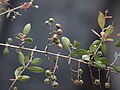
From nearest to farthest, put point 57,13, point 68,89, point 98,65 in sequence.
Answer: point 98,65
point 68,89
point 57,13

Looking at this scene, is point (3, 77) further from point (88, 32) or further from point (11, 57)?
point (88, 32)

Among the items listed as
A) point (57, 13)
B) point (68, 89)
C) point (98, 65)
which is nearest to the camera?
point (98, 65)

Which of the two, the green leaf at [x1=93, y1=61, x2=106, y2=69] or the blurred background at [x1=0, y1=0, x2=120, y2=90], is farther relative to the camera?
the blurred background at [x1=0, y1=0, x2=120, y2=90]

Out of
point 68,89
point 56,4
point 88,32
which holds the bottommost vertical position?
point 68,89

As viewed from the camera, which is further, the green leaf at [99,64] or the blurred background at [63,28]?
the blurred background at [63,28]

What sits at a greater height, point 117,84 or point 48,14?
point 48,14

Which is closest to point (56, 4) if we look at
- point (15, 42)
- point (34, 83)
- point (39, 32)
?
point (39, 32)

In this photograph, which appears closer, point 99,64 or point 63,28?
point 99,64

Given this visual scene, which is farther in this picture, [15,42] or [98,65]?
[15,42]
